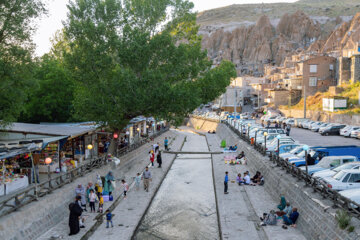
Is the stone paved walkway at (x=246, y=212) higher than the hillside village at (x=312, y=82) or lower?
lower

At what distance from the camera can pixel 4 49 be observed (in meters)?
18.1

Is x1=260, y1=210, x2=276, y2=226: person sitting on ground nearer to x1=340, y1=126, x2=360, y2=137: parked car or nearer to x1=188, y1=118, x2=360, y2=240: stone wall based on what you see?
x1=188, y1=118, x2=360, y2=240: stone wall

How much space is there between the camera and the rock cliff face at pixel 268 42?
168250mm

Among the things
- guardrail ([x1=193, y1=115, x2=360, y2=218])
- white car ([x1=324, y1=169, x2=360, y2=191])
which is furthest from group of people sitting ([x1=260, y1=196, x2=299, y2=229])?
white car ([x1=324, y1=169, x2=360, y2=191])

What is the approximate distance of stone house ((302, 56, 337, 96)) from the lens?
3012 inches

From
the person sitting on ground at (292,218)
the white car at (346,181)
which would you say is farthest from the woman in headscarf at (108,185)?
the white car at (346,181)

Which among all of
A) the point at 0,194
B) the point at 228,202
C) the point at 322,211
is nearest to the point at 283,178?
the point at 228,202

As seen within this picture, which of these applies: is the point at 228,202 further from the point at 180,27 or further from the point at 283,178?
the point at 180,27

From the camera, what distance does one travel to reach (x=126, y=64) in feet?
90.4

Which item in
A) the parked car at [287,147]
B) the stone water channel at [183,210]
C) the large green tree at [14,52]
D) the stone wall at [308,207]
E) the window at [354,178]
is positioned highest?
the large green tree at [14,52]

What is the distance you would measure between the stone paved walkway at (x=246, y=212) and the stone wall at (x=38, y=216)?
7717mm

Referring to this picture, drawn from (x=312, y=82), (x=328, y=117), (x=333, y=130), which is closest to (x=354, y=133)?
(x=333, y=130)

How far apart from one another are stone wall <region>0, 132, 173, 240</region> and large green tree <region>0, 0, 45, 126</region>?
591cm

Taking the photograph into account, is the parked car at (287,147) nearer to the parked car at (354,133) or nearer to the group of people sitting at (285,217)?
the group of people sitting at (285,217)
